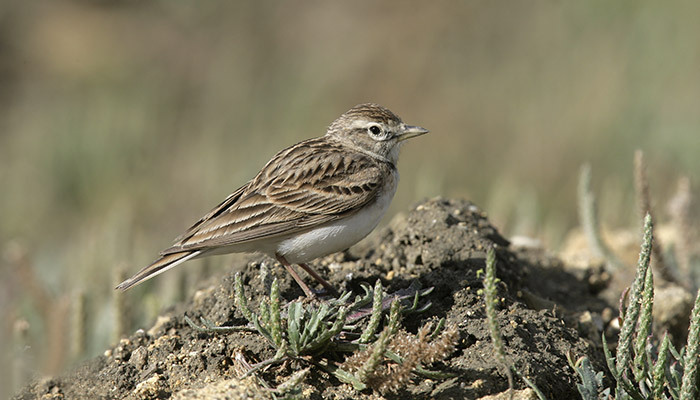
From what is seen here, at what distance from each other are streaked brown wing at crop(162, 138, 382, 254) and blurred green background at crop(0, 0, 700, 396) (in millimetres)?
1944

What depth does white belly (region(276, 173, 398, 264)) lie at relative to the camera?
523 centimetres

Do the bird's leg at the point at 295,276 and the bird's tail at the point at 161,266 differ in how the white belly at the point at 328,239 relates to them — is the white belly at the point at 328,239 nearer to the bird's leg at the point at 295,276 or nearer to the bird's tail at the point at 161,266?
the bird's leg at the point at 295,276

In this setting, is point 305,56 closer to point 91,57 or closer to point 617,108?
point 91,57

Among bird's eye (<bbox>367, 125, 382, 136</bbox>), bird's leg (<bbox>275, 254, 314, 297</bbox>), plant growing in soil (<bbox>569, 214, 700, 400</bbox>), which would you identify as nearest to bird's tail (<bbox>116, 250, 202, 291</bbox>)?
bird's leg (<bbox>275, 254, 314, 297</bbox>)

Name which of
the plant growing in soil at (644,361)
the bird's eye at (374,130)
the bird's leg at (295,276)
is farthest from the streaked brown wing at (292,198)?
the plant growing in soil at (644,361)

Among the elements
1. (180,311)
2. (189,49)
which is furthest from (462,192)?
(189,49)

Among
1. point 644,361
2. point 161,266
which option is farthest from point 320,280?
point 644,361

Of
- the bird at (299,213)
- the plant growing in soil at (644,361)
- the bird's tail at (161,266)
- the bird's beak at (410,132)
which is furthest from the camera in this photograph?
the bird's beak at (410,132)

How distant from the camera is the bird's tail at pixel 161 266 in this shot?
509cm

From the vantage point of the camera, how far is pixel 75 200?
1286cm

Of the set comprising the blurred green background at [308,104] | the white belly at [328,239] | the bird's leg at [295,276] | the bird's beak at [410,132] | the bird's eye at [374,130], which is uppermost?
the blurred green background at [308,104]

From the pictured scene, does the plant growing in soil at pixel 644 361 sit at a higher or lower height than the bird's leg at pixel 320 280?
lower

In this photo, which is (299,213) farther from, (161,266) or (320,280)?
(161,266)

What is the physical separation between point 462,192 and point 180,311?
6667mm
